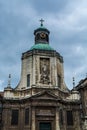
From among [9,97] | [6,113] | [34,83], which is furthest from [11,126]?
[34,83]

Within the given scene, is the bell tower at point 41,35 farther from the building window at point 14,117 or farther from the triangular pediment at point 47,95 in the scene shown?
the building window at point 14,117

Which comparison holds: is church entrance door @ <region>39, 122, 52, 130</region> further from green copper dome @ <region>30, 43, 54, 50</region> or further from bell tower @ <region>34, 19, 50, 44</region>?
bell tower @ <region>34, 19, 50, 44</region>

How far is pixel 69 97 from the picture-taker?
37.8 metres

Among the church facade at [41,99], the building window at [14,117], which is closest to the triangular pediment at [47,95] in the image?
the church facade at [41,99]

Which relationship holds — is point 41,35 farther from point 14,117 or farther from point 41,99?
point 14,117

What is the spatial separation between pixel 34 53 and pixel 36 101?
26.4 feet

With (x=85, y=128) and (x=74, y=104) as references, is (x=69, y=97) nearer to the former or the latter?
(x=74, y=104)

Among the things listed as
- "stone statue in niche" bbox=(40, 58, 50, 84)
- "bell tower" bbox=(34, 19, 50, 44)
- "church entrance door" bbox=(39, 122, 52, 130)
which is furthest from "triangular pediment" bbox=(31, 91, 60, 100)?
"bell tower" bbox=(34, 19, 50, 44)

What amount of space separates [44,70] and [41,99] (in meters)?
5.21

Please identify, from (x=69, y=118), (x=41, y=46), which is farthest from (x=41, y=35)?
(x=69, y=118)

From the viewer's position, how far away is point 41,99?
112ft

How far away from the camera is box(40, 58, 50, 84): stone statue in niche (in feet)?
121

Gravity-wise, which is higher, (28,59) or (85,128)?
(28,59)

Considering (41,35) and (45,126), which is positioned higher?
(41,35)
